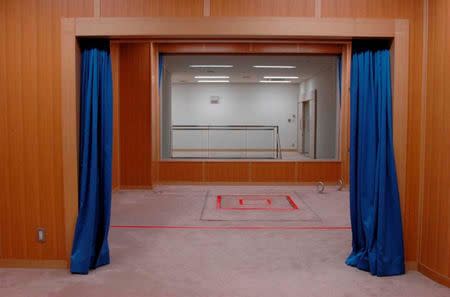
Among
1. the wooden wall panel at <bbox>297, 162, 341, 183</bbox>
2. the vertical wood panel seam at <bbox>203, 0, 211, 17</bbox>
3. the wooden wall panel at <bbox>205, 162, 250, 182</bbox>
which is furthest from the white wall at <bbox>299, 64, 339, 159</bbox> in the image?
the vertical wood panel seam at <bbox>203, 0, 211, 17</bbox>

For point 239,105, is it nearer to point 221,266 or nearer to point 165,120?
point 165,120

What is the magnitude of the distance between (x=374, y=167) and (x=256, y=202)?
12.9 ft

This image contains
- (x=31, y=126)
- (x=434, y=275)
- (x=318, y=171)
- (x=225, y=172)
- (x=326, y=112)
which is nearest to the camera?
(x=434, y=275)

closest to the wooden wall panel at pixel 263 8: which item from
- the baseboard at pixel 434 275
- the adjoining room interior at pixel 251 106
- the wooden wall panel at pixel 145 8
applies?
the wooden wall panel at pixel 145 8

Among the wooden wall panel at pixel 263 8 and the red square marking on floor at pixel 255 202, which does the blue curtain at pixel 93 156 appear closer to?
the wooden wall panel at pixel 263 8

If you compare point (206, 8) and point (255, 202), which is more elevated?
point (206, 8)

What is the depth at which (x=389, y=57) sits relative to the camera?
4.18 m

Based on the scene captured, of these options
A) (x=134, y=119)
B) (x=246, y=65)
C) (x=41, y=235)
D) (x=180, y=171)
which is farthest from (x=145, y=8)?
(x=246, y=65)

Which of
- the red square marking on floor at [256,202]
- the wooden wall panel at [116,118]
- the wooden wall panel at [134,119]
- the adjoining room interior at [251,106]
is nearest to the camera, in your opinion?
the red square marking on floor at [256,202]

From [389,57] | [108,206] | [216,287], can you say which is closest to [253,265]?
[216,287]

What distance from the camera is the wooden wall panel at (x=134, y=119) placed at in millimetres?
9023

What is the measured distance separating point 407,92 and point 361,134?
597mm

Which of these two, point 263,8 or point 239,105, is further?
point 239,105

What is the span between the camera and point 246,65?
12.4 metres
